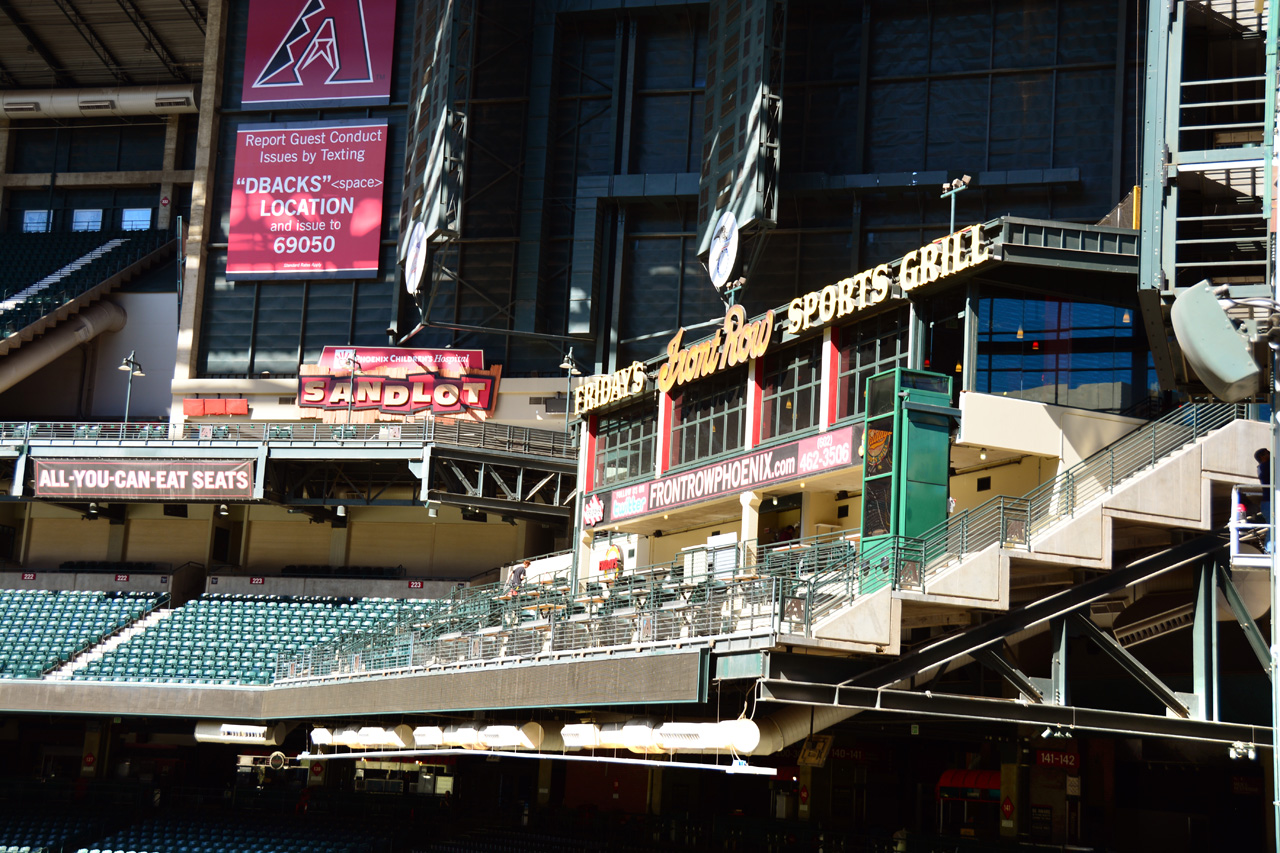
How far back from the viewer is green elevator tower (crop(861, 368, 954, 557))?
31453 mm

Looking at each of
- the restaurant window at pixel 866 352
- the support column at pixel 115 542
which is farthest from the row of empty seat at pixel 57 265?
the restaurant window at pixel 866 352

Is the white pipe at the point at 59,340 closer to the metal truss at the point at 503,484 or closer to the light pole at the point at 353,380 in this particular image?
the light pole at the point at 353,380

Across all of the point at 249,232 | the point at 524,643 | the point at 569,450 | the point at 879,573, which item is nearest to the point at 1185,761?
the point at 879,573

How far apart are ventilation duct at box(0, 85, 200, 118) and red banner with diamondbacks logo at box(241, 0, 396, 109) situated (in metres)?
11.6

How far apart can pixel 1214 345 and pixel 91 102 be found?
216ft

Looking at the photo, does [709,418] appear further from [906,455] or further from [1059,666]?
[1059,666]

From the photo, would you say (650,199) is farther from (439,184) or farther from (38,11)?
(38,11)

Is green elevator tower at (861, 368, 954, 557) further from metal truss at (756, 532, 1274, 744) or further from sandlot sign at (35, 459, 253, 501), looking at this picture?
sandlot sign at (35, 459, 253, 501)

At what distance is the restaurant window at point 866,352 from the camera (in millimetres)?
34688

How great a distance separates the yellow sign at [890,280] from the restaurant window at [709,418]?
3.48m

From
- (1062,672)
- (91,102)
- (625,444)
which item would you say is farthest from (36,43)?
(1062,672)

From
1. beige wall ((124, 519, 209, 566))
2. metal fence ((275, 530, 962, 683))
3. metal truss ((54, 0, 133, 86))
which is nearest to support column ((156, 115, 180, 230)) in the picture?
metal truss ((54, 0, 133, 86))

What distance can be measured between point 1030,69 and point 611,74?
16177 millimetres

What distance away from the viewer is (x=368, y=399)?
60.5 m
